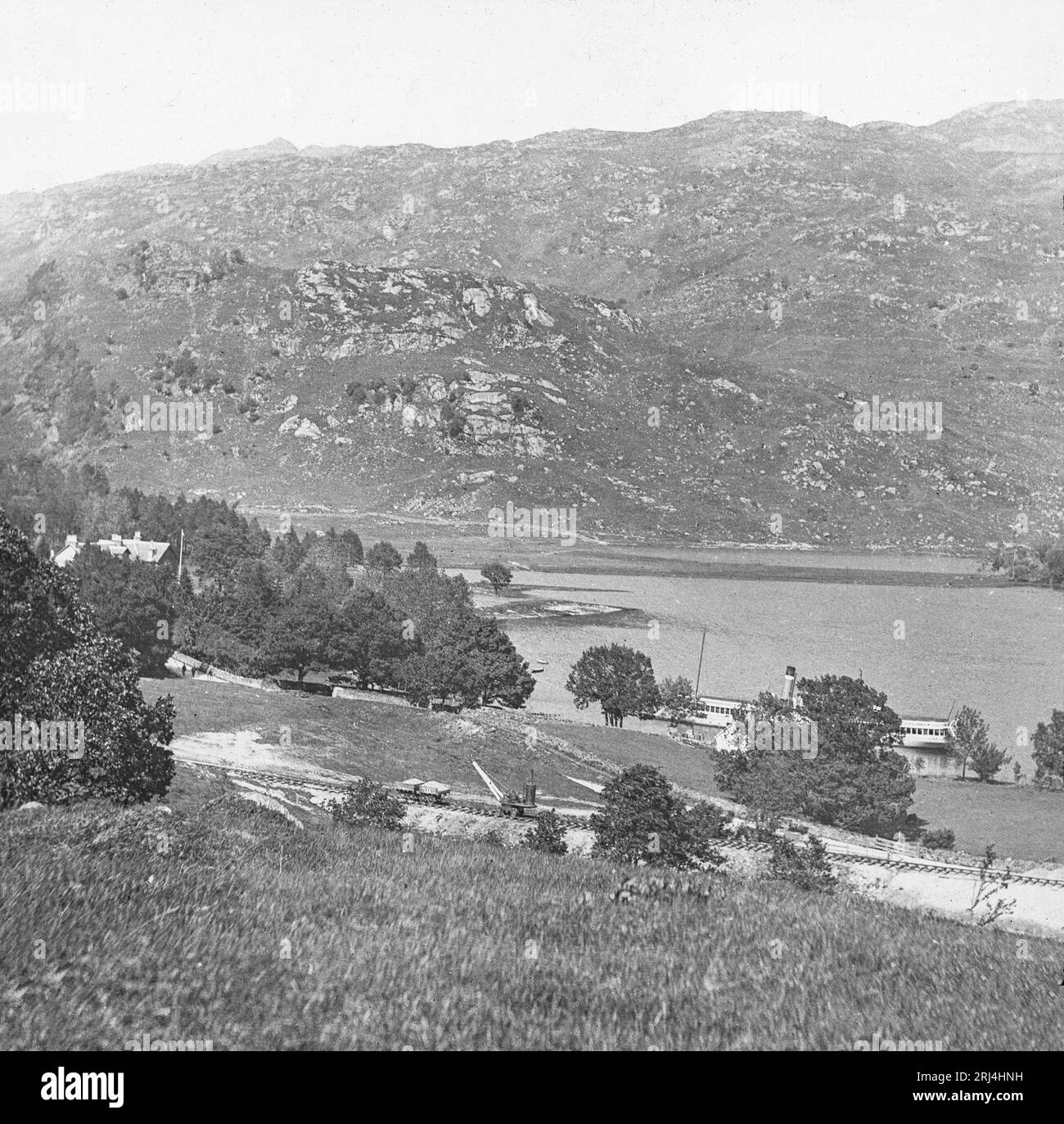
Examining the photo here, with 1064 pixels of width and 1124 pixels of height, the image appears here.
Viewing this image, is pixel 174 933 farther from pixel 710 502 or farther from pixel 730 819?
pixel 710 502

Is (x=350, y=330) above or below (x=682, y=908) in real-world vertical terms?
above

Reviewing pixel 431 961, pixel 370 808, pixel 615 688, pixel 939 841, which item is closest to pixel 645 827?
pixel 370 808

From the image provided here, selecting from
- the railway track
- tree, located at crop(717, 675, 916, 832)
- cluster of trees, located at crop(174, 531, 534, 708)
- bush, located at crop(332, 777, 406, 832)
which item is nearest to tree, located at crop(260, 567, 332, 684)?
cluster of trees, located at crop(174, 531, 534, 708)

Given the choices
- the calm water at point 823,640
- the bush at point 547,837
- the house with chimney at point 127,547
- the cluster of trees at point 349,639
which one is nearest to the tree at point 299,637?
the cluster of trees at point 349,639

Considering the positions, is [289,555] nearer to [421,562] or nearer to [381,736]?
[421,562]

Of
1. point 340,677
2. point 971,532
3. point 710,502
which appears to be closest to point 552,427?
point 710,502

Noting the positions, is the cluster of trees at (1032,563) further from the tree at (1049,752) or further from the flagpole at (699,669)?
the tree at (1049,752)
